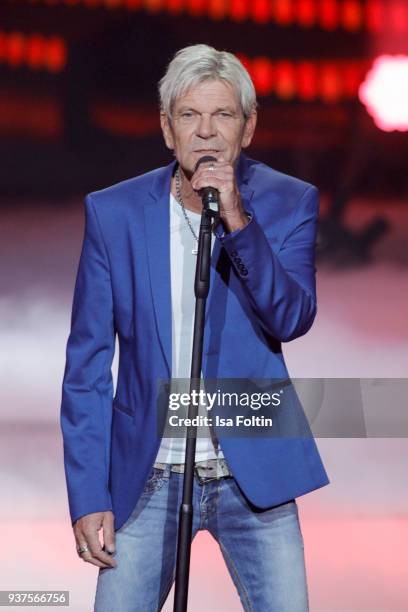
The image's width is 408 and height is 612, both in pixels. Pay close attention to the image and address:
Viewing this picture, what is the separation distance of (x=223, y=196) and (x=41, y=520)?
6.57ft

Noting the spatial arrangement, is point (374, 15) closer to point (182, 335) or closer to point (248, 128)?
point (248, 128)

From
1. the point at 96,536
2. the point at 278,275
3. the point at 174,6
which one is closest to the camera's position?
the point at 278,275

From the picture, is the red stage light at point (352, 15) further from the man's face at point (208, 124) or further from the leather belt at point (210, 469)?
the leather belt at point (210, 469)

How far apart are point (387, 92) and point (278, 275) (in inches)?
69.6

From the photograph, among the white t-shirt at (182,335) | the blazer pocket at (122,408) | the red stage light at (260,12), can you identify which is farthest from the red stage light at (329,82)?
the blazer pocket at (122,408)

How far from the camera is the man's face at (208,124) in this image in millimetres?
1938

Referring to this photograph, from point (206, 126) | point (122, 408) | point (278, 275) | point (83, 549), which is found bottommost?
point (83, 549)

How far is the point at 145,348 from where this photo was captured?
1956 millimetres

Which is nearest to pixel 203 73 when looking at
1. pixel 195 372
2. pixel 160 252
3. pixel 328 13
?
pixel 160 252

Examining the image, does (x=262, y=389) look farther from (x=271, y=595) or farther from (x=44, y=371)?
(x=44, y=371)

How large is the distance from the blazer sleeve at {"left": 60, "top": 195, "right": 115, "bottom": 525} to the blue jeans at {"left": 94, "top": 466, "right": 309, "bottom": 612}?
0.08 metres

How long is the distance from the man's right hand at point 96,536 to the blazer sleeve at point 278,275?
42 cm

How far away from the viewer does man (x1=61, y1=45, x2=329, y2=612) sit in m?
1.93

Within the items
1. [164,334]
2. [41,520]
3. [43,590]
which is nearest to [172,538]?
[164,334]
